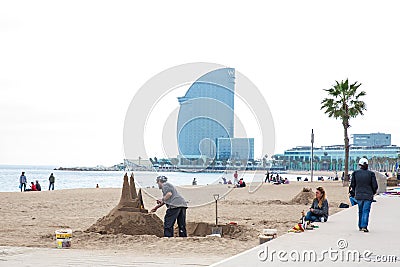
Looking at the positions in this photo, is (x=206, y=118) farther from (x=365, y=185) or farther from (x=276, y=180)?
(x=276, y=180)

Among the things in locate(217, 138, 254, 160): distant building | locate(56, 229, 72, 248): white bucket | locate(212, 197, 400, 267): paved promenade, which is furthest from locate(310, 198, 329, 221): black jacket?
locate(56, 229, 72, 248): white bucket

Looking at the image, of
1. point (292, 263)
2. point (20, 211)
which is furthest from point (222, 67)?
point (20, 211)

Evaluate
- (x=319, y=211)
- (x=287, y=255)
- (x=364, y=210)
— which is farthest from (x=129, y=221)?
(x=287, y=255)

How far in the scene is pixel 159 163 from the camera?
52.0 ft

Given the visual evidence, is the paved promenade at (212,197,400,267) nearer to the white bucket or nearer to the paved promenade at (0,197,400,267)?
the paved promenade at (0,197,400,267)

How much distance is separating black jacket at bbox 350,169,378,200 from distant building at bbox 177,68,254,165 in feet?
14.2

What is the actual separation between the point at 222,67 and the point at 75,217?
30.6 ft

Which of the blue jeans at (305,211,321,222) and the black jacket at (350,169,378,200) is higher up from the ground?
the black jacket at (350,169,378,200)

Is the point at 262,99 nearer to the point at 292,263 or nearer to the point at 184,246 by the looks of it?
the point at 184,246

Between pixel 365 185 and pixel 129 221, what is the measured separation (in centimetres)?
551

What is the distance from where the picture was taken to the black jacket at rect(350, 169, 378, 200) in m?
11.8

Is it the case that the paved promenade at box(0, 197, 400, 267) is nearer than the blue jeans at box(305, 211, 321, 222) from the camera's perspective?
Yes

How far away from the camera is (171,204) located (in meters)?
12.7

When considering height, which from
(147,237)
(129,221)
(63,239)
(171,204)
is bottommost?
(147,237)
